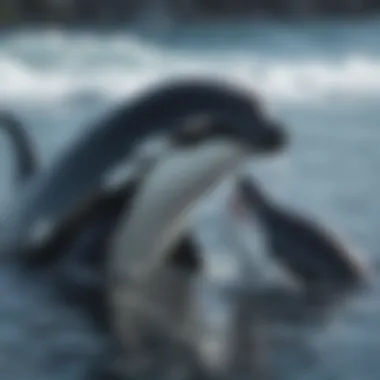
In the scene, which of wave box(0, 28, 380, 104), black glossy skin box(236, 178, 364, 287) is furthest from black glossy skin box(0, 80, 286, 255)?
wave box(0, 28, 380, 104)

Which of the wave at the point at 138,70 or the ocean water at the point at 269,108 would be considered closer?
the ocean water at the point at 269,108

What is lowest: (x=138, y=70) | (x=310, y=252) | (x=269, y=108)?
(x=310, y=252)

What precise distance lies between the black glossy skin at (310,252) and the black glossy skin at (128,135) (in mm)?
382

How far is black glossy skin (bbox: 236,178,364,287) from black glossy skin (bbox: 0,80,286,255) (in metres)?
0.38

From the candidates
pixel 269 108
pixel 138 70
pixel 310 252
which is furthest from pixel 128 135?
pixel 138 70

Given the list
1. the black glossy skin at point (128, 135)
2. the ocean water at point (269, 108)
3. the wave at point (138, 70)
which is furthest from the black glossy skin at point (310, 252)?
the wave at point (138, 70)

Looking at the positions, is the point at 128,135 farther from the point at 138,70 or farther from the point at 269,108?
the point at 138,70

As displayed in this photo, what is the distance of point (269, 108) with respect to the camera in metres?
5.82

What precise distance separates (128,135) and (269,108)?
260 centimetres

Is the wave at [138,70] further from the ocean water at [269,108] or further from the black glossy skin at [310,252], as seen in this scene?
the black glossy skin at [310,252]

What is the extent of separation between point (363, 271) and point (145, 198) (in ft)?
1.94

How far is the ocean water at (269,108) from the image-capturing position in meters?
2.88

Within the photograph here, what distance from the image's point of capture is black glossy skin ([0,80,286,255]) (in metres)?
3.14

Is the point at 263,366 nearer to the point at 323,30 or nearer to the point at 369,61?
the point at 369,61
